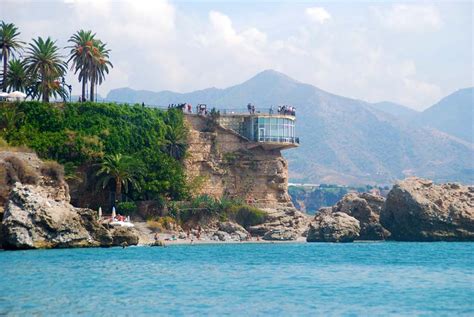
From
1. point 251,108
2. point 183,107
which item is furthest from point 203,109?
point 251,108

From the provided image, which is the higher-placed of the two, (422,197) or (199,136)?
(199,136)

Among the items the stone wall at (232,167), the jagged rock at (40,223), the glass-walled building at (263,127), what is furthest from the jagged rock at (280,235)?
the jagged rock at (40,223)

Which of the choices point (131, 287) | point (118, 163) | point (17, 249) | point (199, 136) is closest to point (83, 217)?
point (17, 249)

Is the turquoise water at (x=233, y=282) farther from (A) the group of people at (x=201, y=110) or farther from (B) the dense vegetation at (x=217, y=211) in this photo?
(A) the group of people at (x=201, y=110)

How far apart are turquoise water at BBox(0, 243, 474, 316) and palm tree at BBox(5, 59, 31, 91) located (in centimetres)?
2285

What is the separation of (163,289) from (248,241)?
3824 centimetres

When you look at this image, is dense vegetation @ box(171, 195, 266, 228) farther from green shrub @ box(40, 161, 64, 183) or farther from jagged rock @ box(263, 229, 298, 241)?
green shrub @ box(40, 161, 64, 183)

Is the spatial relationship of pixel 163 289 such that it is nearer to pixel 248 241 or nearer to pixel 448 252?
pixel 448 252

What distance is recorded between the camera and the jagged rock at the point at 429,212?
7369 cm

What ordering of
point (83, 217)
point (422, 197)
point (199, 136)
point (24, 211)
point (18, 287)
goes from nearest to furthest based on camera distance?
1. point (18, 287)
2. point (24, 211)
3. point (83, 217)
4. point (422, 197)
5. point (199, 136)

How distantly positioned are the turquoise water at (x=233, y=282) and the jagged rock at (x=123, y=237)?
1837mm

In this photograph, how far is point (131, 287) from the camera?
39.8 metres

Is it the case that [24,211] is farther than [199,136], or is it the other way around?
[199,136]

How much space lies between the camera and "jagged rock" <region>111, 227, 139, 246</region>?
205 ft
